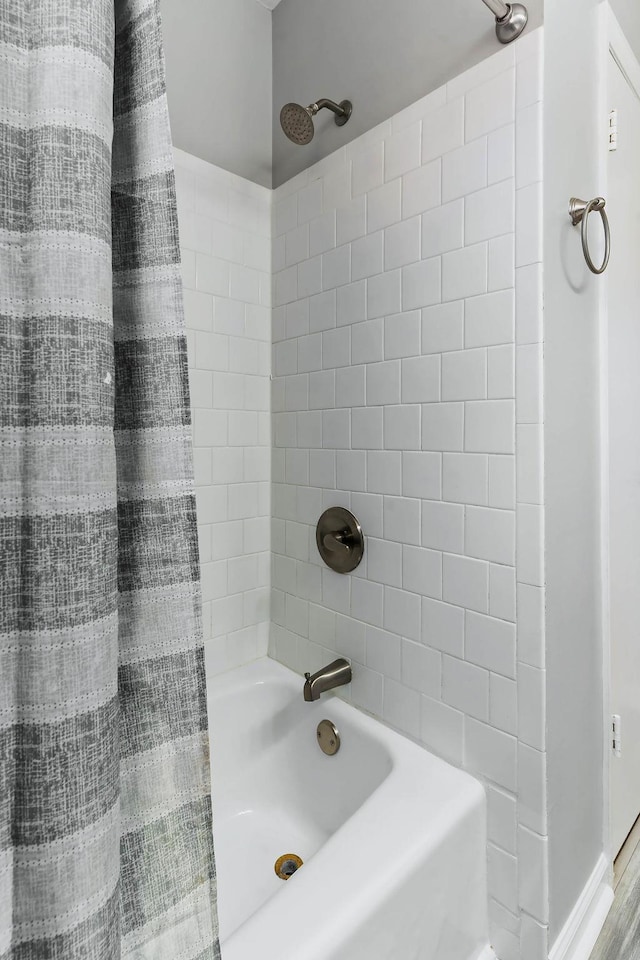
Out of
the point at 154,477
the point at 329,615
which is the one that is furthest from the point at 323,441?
the point at 154,477

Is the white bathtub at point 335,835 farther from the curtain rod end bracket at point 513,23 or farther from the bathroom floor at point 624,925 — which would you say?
the curtain rod end bracket at point 513,23

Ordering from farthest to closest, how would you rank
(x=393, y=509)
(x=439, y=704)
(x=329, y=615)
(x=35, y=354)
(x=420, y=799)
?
(x=329, y=615)
(x=393, y=509)
(x=439, y=704)
(x=420, y=799)
(x=35, y=354)

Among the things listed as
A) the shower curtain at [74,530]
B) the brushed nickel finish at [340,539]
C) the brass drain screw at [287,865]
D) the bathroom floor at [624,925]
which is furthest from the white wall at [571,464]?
the shower curtain at [74,530]

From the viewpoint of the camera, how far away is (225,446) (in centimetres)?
164

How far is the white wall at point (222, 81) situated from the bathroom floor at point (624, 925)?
2342 millimetres

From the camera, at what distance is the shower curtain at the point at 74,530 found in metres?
0.35

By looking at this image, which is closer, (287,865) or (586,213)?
(586,213)

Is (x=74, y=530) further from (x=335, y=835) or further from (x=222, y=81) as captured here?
(x=222, y=81)

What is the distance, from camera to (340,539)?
4.80 ft

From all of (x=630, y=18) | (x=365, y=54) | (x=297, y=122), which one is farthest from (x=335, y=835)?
(x=630, y=18)

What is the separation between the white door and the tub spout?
2.36ft

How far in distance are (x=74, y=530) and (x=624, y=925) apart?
1.74 metres

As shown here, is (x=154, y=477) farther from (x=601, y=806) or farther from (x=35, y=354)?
(x=601, y=806)

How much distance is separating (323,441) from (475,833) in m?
1.03
